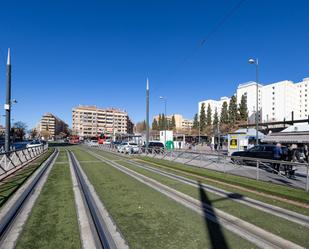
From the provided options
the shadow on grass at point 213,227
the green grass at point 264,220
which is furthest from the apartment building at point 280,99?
the shadow on grass at point 213,227

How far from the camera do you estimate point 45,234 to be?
4.65 m

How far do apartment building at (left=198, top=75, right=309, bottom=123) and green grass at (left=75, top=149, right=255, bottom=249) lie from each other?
367 feet

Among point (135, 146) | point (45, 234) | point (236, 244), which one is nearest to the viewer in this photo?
point (236, 244)

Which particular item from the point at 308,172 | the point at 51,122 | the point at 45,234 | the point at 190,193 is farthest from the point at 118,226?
the point at 51,122

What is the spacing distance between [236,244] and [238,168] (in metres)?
10.8

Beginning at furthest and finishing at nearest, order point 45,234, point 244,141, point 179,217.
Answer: point 244,141
point 179,217
point 45,234

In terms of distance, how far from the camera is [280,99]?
367 ft

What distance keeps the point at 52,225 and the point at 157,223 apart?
7.36 feet

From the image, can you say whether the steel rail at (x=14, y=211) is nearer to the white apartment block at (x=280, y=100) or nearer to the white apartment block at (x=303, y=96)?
the white apartment block at (x=280, y=100)

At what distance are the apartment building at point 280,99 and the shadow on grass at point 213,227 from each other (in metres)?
112

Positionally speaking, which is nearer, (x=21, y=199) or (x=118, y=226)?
(x=118, y=226)

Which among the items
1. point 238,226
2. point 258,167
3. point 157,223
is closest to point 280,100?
point 258,167

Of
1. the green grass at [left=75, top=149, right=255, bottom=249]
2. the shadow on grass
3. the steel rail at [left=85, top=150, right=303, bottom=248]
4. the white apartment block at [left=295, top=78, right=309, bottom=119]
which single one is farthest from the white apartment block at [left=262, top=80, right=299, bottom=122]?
the green grass at [left=75, top=149, right=255, bottom=249]

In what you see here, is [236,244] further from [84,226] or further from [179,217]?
[84,226]
